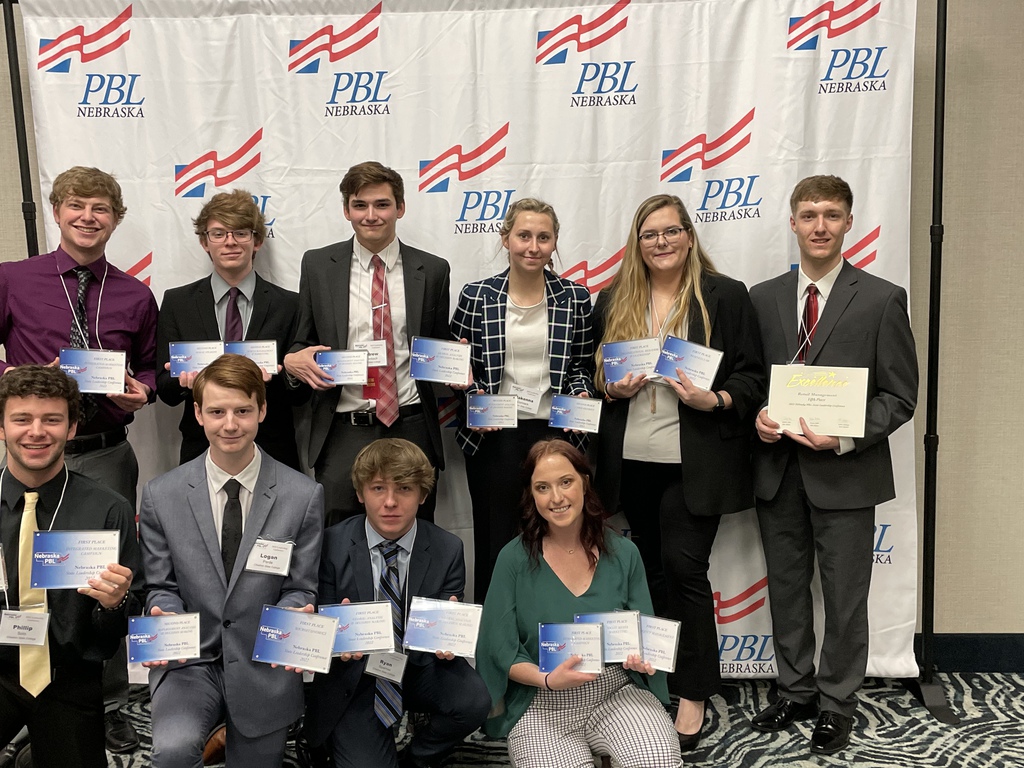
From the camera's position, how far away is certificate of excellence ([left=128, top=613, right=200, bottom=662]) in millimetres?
2531

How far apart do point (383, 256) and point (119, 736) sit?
214cm

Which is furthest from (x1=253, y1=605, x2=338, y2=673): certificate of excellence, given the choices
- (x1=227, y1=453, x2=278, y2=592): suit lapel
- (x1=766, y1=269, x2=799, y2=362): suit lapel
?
(x1=766, y1=269, x2=799, y2=362): suit lapel

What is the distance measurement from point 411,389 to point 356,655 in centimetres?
112

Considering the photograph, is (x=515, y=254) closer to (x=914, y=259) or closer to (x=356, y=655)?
(x=356, y=655)

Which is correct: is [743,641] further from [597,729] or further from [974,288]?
[974,288]

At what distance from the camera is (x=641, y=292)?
3365 millimetres

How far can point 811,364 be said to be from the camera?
3291mm

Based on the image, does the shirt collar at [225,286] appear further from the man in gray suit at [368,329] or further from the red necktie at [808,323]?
the red necktie at [808,323]

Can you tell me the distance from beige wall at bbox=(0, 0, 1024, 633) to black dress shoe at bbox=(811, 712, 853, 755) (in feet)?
3.36

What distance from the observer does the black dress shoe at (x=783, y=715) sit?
347 cm

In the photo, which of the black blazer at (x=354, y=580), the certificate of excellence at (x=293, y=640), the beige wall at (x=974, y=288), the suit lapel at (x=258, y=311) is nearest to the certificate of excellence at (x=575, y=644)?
the black blazer at (x=354, y=580)

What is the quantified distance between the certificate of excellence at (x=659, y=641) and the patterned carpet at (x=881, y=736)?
0.71 metres

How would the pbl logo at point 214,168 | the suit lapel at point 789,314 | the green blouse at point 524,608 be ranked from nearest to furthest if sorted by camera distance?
the green blouse at point 524,608
the suit lapel at point 789,314
the pbl logo at point 214,168

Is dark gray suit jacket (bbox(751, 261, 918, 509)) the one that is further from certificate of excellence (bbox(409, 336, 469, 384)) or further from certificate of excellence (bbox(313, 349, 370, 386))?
certificate of excellence (bbox(313, 349, 370, 386))
